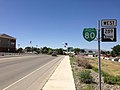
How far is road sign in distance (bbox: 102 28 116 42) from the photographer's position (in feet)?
25.0

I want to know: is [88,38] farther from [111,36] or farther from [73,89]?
[73,89]

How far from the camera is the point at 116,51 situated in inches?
7037

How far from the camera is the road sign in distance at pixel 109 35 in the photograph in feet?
25.0

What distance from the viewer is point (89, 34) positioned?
26.2 ft

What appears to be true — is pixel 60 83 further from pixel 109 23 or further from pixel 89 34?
pixel 109 23

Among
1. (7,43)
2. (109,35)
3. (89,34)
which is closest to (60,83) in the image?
(89,34)

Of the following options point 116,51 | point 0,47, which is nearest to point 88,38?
point 0,47

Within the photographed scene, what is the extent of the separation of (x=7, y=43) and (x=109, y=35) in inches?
4719

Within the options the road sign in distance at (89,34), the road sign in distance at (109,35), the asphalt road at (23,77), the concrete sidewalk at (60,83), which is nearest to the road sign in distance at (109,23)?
the road sign in distance at (109,35)

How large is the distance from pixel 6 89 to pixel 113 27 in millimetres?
5866

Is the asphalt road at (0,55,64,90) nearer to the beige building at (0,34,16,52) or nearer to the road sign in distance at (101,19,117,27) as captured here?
the road sign in distance at (101,19,117,27)

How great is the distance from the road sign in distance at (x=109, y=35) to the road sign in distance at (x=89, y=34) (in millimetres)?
341

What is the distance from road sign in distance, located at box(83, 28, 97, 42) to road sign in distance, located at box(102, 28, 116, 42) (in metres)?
0.34

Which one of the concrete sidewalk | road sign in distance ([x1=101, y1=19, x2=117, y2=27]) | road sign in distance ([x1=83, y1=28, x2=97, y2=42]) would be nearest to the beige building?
the concrete sidewalk
